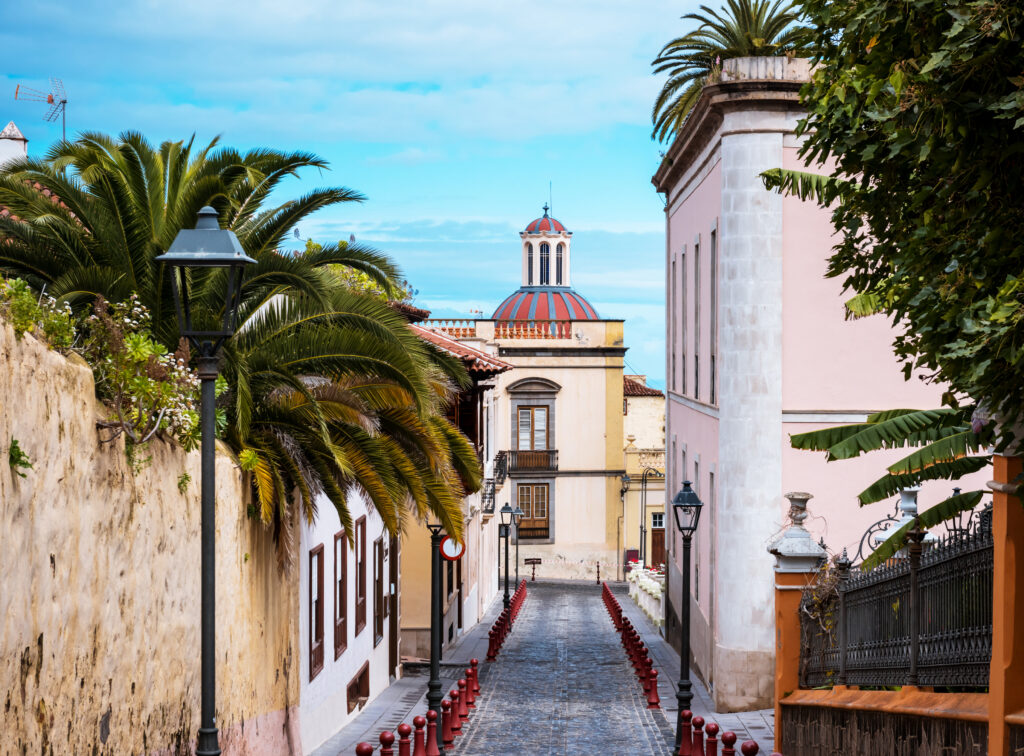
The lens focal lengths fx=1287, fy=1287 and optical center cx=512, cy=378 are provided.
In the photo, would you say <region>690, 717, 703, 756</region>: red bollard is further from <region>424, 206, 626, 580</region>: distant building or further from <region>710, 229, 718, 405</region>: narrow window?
<region>424, 206, 626, 580</region>: distant building

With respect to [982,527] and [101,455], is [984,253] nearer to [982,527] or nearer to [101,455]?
[982,527]

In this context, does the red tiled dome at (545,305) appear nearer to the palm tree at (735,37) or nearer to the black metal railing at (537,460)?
the black metal railing at (537,460)

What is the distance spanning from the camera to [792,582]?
13781 millimetres

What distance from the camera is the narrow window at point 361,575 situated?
2105 centimetres

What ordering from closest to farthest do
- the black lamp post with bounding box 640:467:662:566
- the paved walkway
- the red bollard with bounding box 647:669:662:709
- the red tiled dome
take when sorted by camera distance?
1. the paved walkway
2. the red bollard with bounding box 647:669:662:709
3. the black lamp post with bounding box 640:467:662:566
4. the red tiled dome

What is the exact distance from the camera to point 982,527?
27.8 feet

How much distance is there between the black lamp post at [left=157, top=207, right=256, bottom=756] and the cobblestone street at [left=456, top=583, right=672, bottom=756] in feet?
27.6

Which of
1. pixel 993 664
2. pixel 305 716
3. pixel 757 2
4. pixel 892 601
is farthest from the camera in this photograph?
pixel 757 2

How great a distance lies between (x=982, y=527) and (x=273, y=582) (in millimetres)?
8851

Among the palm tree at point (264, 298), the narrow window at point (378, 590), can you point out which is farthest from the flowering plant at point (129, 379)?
the narrow window at point (378, 590)

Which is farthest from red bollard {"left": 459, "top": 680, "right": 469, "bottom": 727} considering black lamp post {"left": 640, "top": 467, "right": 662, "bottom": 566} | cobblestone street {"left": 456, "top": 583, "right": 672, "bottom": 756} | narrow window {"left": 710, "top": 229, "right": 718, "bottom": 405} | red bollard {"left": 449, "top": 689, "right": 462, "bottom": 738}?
black lamp post {"left": 640, "top": 467, "right": 662, "bottom": 566}

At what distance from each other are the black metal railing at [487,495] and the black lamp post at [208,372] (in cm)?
3131

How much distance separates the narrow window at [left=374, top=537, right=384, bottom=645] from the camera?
76.3 feet

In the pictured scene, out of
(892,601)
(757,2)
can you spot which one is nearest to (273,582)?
(892,601)
